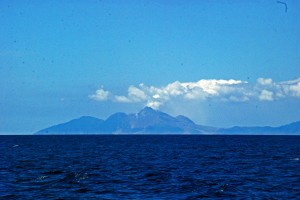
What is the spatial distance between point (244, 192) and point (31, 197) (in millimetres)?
19477

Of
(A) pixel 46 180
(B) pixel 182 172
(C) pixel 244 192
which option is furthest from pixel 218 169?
(A) pixel 46 180

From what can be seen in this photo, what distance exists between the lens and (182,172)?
58.5 meters

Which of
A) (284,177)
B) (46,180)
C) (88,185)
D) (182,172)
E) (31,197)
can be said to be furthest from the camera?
(182,172)

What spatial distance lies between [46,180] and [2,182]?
474cm

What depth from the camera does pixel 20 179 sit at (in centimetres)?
5022

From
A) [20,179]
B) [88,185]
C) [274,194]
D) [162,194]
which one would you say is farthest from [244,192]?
[20,179]

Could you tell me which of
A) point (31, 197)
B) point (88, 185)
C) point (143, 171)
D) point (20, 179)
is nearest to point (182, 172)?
point (143, 171)

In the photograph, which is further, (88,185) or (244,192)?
(88,185)

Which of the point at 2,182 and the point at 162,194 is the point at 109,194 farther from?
the point at 2,182

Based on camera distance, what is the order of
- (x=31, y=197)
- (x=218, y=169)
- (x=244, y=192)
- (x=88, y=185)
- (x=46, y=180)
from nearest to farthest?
1. (x=31, y=197)
2. (x=244, y=192)
3. (x=88, y=185)
4. (x=46, y=180)
5. (x=218, y=169)

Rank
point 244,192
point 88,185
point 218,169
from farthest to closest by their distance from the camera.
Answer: point 218,169
point 88,185
point 244,192

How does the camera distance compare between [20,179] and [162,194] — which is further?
[20,179]

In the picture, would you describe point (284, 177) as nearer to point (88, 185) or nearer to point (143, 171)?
point (143, 171)

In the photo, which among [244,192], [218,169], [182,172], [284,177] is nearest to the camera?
[244,192]
